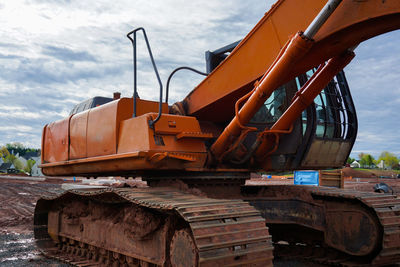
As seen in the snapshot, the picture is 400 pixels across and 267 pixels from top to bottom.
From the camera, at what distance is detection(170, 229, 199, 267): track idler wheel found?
397 cm

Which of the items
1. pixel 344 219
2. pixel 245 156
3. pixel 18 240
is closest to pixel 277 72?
pixel 245 156

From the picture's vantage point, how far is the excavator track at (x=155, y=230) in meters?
3.89

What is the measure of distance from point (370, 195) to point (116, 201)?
3621mm

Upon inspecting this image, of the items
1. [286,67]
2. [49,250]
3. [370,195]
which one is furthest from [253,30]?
[49,250]

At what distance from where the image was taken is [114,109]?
19.6 ft

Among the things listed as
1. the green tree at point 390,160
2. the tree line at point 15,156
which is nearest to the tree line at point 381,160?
the green tree at point 390,160

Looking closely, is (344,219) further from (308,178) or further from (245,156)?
(308,178)

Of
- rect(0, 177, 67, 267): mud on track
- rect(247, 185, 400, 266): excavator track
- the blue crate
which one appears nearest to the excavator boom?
rect(247, 185, 400, 266): excavator track

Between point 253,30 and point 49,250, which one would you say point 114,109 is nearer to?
point 253,30

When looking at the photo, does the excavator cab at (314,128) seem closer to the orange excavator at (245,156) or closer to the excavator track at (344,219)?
the orange excavator at (245,156)

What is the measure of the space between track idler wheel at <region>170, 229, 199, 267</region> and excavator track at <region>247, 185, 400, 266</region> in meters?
1.81

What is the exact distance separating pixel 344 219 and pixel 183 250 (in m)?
2.92

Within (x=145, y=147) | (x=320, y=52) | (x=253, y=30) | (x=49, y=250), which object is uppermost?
(x=253, y=30)

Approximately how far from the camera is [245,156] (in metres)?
5.93
